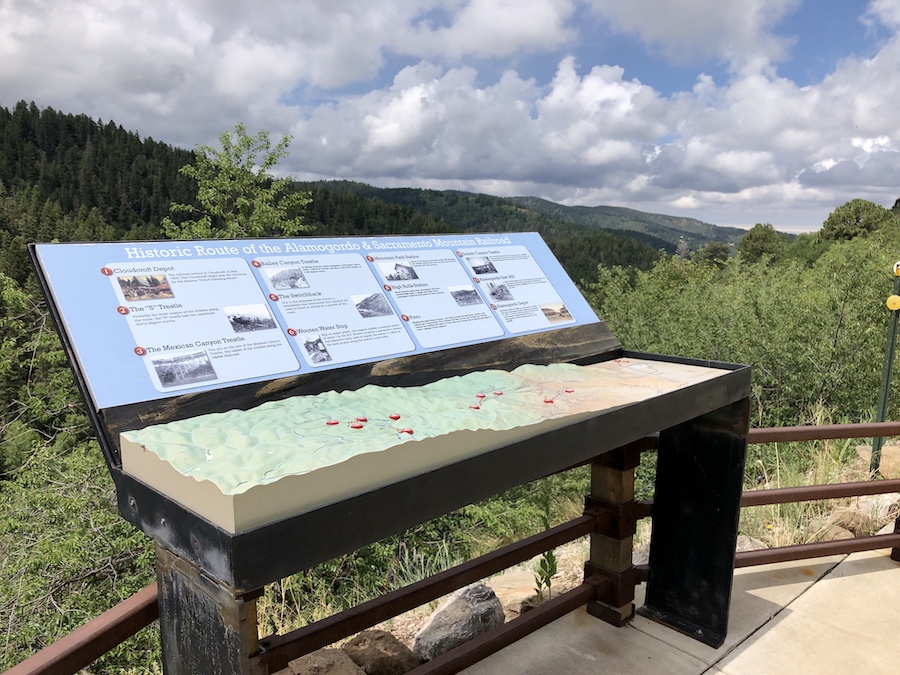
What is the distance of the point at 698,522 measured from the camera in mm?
2523

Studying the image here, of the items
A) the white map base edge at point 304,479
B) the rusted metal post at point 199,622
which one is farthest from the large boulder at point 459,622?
the white map base edge at point 304,479

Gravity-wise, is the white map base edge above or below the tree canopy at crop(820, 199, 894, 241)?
below

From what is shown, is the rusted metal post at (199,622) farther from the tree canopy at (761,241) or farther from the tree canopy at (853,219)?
the tree canopy at (761,241)

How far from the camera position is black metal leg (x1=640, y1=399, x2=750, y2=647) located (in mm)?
2414

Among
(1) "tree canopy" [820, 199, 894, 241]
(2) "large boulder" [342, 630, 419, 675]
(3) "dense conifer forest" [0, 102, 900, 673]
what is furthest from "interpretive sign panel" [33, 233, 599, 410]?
(1) "tree canopy" [820, 199, 894, 241]

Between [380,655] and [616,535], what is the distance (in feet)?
3.30

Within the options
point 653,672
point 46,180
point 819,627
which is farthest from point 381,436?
point 46,180

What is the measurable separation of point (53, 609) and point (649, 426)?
311 inches

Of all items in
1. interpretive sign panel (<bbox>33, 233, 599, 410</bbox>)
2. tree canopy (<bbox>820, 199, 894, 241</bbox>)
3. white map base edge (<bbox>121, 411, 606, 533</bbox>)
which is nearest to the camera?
white map base edge (<bbox>121, 411, 606, 533</bbox>)

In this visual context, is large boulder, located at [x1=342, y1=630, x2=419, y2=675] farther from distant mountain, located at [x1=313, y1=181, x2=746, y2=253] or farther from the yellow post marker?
distant mountain, located at [x1=313, y1=181, x2=746, y2=253]

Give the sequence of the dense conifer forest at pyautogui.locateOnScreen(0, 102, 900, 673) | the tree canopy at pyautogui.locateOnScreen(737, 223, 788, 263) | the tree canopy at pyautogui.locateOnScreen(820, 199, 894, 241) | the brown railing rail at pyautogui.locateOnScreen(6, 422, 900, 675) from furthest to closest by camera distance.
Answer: the tree canopy at pyautogui.locateOnScreen(737, 223, 788, 263)
the tree canopy at pyautogui.locateOnScreen(820, 199, 894, 241)
the dense conifer forest at pyautogui.locateOnScreen(0, 102, 900, 673)
the brown railing rail at pyautogui.locateOnScreen(6, 422, 900, 675)

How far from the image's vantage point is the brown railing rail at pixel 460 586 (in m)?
1.25

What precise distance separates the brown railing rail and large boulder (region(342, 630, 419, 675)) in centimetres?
32

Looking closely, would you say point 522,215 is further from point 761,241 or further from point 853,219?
point 853,219
